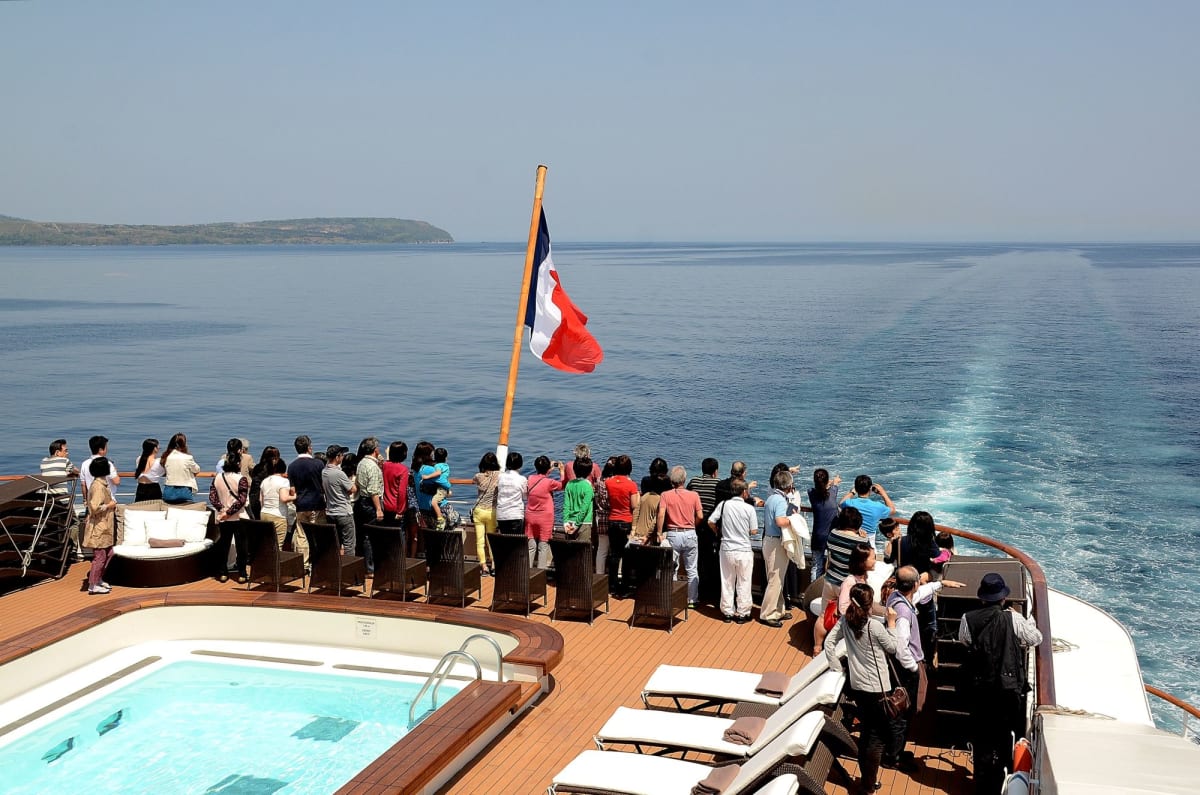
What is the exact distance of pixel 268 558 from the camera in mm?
11672

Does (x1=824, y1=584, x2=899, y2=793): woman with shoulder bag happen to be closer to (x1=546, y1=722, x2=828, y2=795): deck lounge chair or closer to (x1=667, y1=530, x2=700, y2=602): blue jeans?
(x1=546, y1=722, x2=828, y2=795): deck lounge chair

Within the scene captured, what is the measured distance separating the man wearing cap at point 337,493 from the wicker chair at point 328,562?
1.03 ft

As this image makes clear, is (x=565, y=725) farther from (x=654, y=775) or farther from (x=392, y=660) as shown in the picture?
(x=392, y=660)

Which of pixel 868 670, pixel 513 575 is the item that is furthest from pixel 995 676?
pixel 513 575

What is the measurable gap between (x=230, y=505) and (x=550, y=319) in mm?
4476

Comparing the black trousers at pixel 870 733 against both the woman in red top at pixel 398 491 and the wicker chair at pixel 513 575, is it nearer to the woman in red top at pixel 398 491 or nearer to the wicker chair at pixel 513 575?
the wicker chair at pixel 513 575

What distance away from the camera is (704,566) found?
37.2 ft

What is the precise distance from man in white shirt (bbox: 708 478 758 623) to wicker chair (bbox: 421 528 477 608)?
2759 millimetres

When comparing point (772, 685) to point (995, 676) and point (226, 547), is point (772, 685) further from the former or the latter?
point (226, 547)

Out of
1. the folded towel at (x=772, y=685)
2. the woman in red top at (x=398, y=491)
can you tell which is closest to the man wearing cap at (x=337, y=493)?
the woman in red top at (x=398, y=491)

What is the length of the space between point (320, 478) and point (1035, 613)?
26.0ft

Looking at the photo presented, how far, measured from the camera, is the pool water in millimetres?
8484

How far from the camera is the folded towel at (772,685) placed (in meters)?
8.15

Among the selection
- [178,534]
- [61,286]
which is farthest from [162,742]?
[61,286]
